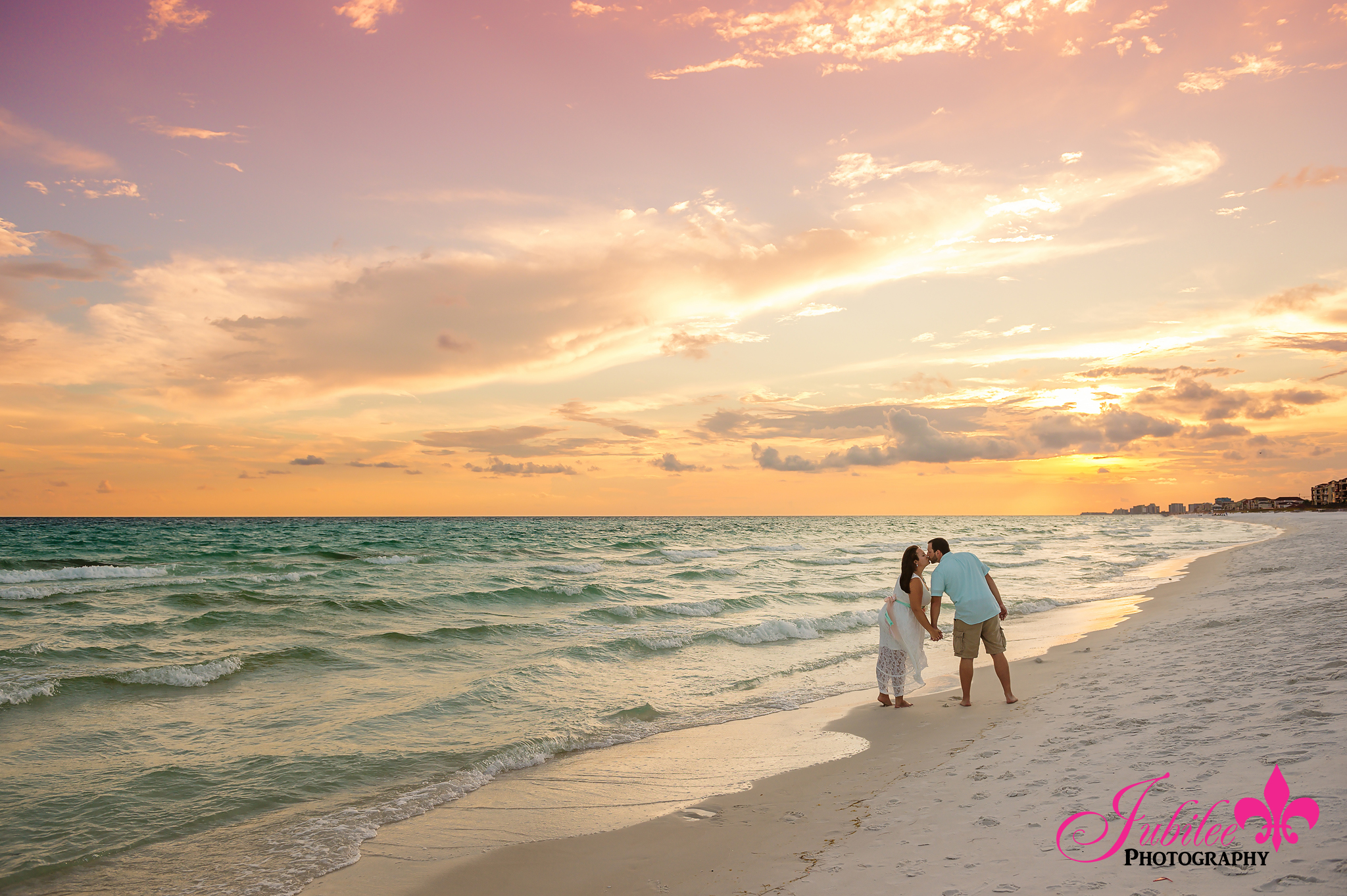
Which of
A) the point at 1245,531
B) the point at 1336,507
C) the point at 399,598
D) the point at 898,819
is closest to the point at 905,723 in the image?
the point at 898,819

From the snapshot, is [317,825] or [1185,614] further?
[1185,614]

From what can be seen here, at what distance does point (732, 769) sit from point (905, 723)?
2.59 metres

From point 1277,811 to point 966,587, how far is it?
4565 millimetres

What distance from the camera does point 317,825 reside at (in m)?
6.23

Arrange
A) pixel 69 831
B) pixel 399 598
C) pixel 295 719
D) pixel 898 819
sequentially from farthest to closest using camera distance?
pixel 399 598
pixel 295 719
pixel 69 831
pixel 898 819

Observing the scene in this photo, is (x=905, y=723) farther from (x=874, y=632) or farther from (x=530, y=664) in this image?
(x=874, y=632)

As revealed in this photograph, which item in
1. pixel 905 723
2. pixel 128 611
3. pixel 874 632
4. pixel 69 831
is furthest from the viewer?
pixel 128 611

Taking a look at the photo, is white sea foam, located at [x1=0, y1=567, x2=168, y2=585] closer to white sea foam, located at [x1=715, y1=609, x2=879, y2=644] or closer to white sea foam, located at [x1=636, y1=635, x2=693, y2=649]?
white sea foam, located at [x1=636, y1=635, x2=693, y2=649]

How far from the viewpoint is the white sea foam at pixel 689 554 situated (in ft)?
139

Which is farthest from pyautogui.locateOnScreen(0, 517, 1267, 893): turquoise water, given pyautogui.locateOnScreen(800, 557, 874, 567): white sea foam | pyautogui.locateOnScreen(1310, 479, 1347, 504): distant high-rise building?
pyautogui.locateOnScreen(1310, 479, 1347, 504): distant high-rise building

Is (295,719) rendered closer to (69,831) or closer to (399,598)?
(69,831)

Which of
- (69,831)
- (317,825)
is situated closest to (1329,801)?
(317,825)

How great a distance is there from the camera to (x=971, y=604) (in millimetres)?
8625

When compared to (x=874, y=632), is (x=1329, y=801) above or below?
above
